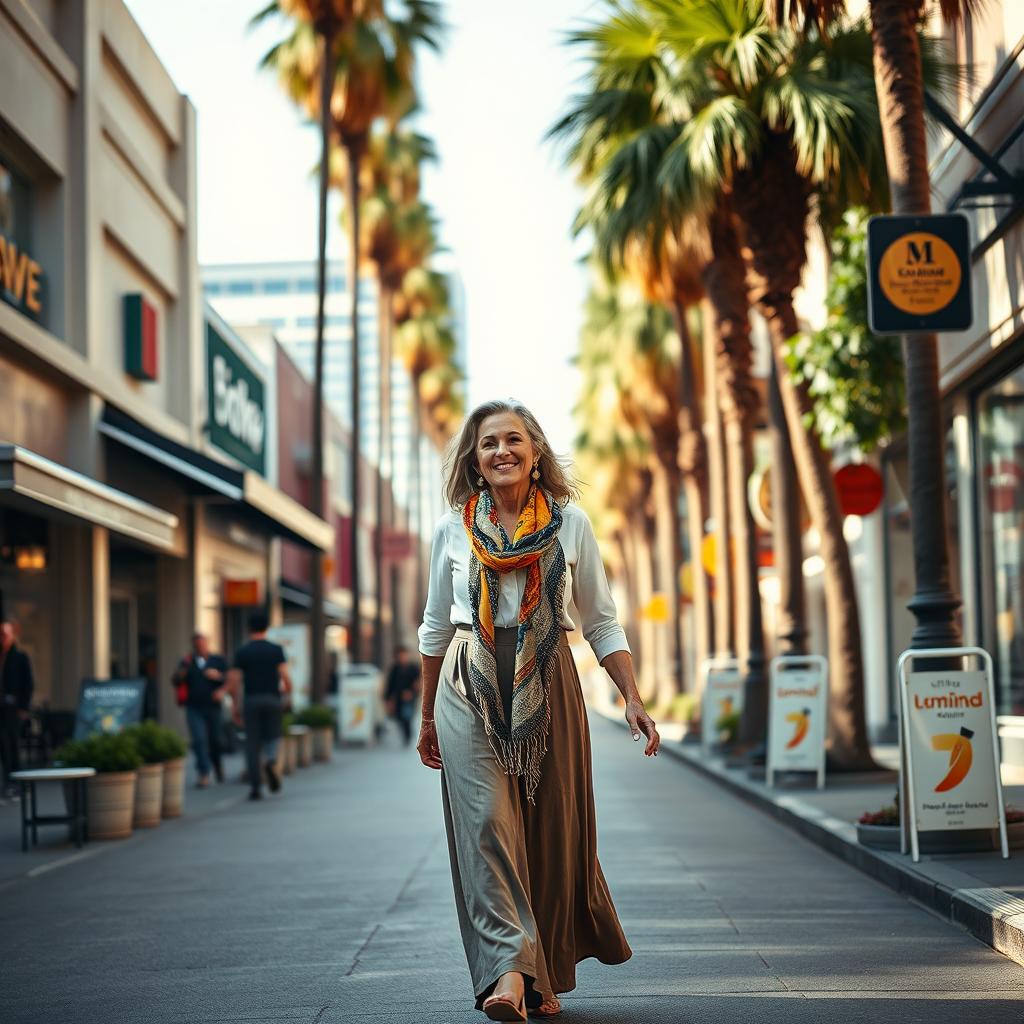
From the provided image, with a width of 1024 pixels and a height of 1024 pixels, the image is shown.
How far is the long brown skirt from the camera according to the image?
554cm

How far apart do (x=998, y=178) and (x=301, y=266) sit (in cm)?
16501

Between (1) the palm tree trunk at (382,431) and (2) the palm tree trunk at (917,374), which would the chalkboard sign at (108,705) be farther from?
(1) the palm tree trunk at (382,431)

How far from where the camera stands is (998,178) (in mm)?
13812

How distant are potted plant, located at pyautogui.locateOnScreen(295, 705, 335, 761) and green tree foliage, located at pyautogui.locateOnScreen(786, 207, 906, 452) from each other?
10.9 meters

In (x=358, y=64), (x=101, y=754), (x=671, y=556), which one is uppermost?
(x=358, y=64)

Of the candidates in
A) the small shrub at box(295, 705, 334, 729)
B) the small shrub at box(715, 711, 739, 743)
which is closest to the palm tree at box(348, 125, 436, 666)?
the small shrub at box(295, 705, 334, 729)

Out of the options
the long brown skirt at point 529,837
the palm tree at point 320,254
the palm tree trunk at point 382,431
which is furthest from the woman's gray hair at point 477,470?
the palm tree trunk at point 382,431

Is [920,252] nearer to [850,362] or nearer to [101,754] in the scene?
[850,362]

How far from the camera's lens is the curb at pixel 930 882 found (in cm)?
732

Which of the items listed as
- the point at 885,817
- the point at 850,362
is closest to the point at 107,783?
the point at 885,817

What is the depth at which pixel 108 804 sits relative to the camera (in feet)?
45.1

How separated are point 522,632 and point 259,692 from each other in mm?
12652

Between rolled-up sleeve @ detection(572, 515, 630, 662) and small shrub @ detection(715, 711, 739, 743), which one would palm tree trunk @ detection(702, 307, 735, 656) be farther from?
rolled-up sleeve @ detection(572, 515, 630, 662)

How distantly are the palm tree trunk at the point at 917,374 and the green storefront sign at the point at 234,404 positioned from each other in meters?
18.7
